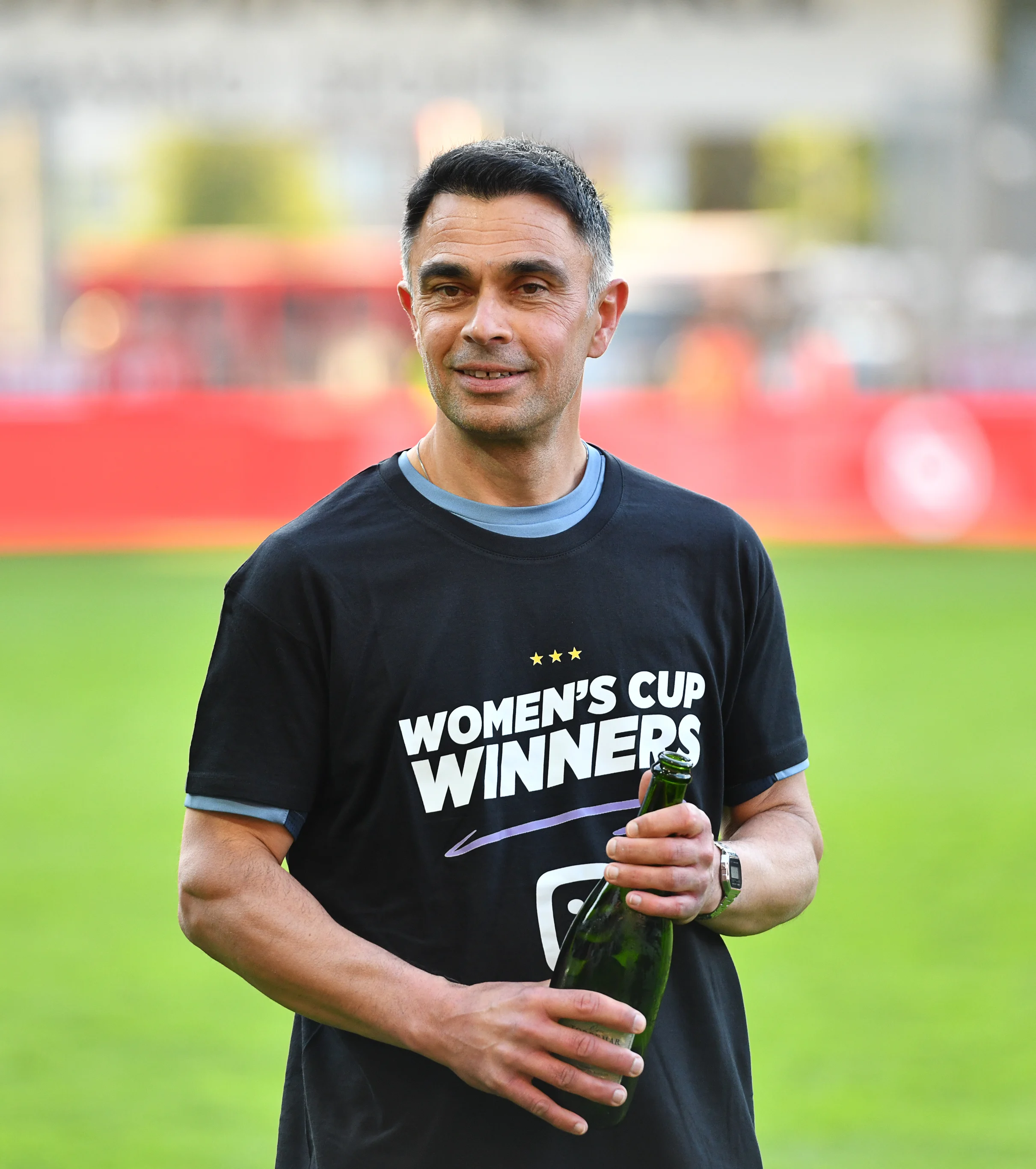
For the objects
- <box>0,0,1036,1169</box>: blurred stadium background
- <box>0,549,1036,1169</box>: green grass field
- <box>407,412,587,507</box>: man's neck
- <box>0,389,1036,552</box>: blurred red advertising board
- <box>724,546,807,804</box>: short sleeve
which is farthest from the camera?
<box>0,389,1036,552</box>: blurred red advertising board

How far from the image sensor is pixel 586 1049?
7.24ft

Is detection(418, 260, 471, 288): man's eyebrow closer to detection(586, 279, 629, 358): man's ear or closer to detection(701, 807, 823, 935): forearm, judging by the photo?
detection(586, 279, 629, 358): man's ear

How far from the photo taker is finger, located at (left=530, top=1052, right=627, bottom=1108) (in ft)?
7.27

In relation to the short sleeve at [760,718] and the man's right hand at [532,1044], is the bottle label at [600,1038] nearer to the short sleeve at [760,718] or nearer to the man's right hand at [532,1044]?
the man's right hand at [532,1044]

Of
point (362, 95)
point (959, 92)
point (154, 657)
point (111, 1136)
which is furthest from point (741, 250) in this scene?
point (111, 1136)

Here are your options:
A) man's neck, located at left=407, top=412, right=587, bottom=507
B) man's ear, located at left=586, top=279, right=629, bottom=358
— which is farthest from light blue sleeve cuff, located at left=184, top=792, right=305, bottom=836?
man's ear, located at left=586, top=279, right=629, bottom=358

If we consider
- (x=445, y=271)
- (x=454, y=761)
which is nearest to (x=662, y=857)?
(x=454, y=761)

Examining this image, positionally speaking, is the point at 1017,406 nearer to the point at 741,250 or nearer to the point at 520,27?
the point at 520,27

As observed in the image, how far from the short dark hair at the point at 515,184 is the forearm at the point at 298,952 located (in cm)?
98

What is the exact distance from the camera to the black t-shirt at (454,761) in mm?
2396

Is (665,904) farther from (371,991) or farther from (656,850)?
(371,991)

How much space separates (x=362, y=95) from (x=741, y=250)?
15163 millimetres

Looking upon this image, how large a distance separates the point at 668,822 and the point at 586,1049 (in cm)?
33

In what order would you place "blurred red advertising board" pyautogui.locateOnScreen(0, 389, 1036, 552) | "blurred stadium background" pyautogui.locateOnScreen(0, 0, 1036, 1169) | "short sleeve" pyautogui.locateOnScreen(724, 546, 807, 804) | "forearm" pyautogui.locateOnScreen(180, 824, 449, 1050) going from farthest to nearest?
"blurred red advertising board" pyautogui.locateOnScreen(0, 389, 1036, 552)
"blurred stadium background" pyautogui.locateOnScreen(0, 0, 1036, 1169)
"short sleeve" pyautogui.locateOnScreen(724, 546, 807, 804)
"forearm" pyautogui.locateOnScreen(180, 824, 449, 1050)
